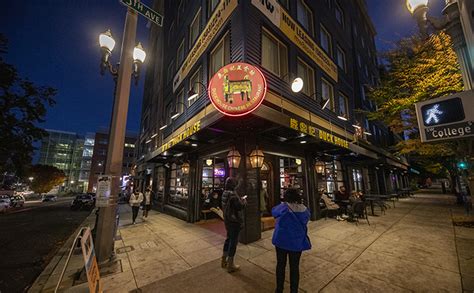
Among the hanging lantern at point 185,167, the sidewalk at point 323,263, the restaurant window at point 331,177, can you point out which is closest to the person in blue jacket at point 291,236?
the sidewalk at point 323,263

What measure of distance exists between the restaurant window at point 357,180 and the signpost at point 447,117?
44.1ft

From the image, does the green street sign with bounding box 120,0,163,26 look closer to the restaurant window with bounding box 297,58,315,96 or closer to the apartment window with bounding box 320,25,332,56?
the restaurant window with bounding box 297,58,315,96

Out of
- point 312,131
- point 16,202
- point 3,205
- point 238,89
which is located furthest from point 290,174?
point 16,202

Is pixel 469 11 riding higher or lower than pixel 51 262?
higher

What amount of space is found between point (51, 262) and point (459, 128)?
10105 millimetres

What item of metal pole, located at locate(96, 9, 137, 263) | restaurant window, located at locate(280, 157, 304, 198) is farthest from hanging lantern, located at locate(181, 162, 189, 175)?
metal pole, located at locate(96, 9, 137, 263)

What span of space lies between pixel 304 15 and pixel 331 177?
412 inches

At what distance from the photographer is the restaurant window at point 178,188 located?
1141 centimetres

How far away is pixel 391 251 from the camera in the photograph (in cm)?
549

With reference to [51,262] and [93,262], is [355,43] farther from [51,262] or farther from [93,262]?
[51,262]

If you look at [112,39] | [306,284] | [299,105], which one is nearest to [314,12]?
[299,105]

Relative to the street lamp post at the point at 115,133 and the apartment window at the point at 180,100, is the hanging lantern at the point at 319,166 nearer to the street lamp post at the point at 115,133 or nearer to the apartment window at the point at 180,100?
the apartment window at the point at 180,100

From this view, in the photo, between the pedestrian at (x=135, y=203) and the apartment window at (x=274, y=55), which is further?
the pedestrian at (x=135, y=203)

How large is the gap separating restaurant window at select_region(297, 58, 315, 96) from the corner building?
0.06 m
